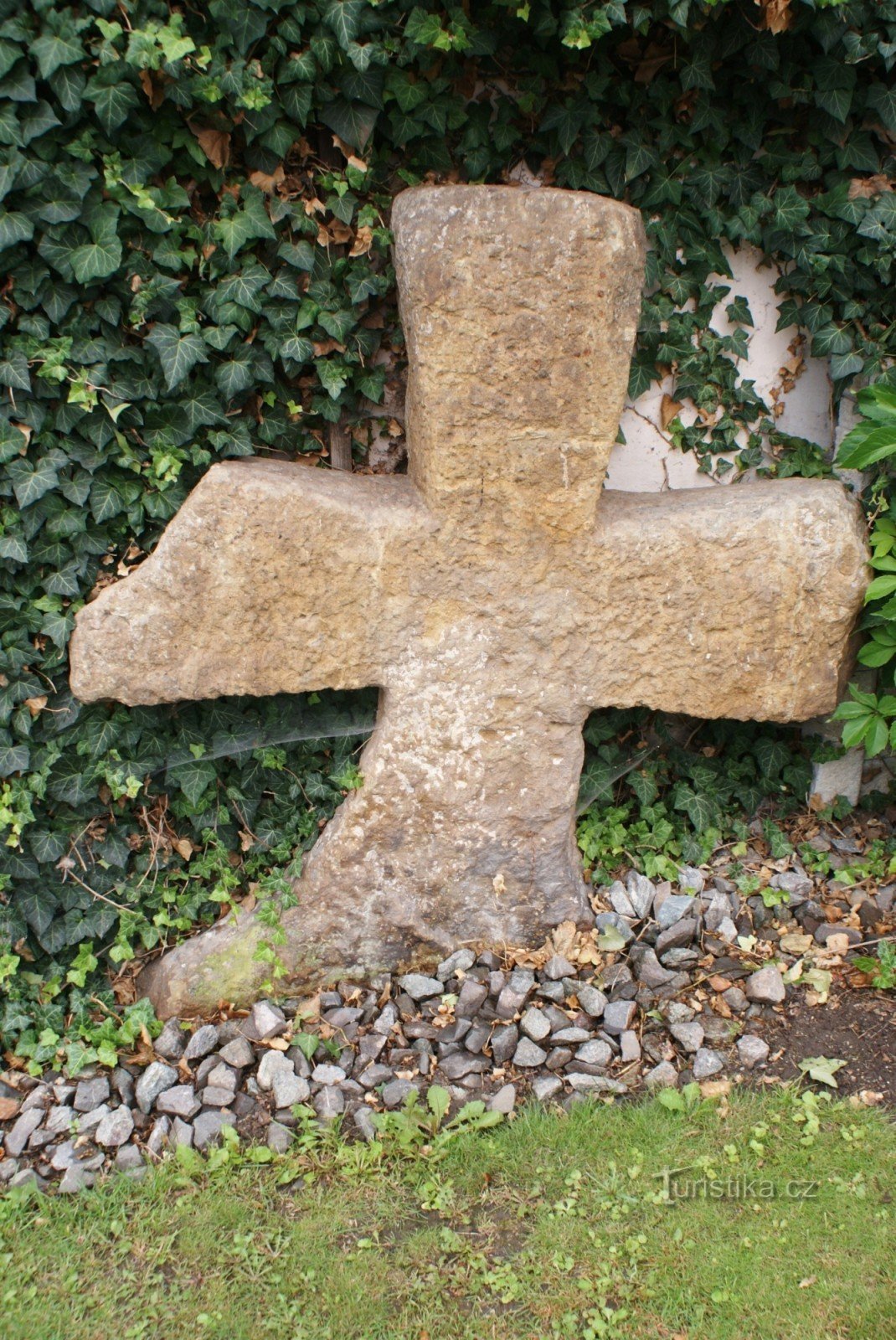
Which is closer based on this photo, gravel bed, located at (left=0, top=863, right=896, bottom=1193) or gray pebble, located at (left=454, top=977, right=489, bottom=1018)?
gravel bed, located at (left=0, top=863, right=896, bottom=1193)

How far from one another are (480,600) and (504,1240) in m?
1.67

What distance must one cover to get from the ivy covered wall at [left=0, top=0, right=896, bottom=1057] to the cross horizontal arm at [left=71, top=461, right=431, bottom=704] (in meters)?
0.11

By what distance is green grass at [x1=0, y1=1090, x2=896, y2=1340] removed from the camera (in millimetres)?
2391

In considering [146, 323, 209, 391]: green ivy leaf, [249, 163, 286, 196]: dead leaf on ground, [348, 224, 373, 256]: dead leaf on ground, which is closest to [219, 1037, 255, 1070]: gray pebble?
[146, 323, 209, 391]: green ivy leaf

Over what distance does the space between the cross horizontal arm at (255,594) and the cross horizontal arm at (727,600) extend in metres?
0.63

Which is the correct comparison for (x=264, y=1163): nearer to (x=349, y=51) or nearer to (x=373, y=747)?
(x=373, y=747)

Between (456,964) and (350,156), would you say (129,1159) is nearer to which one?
(456,964)

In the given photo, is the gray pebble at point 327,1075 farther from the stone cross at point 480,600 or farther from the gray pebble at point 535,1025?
the gray pebble at point 535,1025

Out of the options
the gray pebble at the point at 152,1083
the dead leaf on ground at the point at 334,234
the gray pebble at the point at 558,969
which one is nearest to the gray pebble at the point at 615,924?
the gray pebble at the point at 558,969

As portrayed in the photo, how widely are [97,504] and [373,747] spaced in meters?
1.06

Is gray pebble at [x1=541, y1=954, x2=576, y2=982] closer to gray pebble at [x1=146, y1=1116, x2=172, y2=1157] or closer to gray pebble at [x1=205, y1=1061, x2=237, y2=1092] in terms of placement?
gray pebble at [x1=205, y1=1061, x2=237, y2=1092]

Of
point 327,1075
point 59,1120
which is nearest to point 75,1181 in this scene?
point 59,1120

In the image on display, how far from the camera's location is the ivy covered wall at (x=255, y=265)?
2.70 m

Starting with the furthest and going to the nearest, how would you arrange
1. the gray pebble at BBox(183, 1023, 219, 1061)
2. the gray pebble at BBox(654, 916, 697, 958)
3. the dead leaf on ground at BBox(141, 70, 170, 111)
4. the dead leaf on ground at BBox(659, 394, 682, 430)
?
the dead leaf on ground at BBox(659, 394, 682, 430) → the gray pebble at BBox(654, 916, 697, 958) → the gray pebble at BBox(183, 1023, 219, 1061) → the dead leaf on ground at BBox(141, 70, 170, 111)
